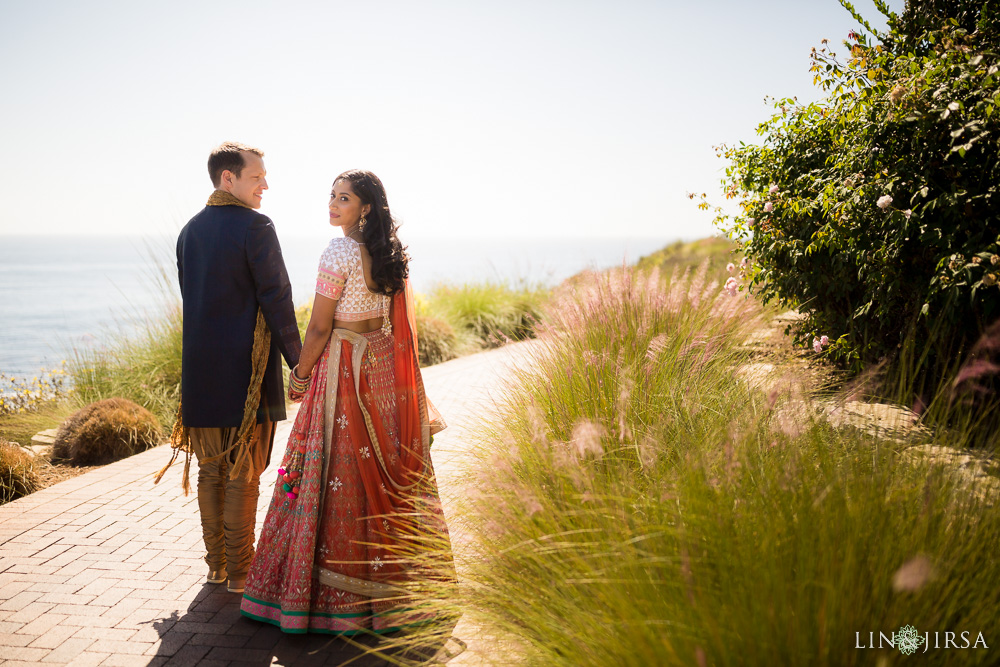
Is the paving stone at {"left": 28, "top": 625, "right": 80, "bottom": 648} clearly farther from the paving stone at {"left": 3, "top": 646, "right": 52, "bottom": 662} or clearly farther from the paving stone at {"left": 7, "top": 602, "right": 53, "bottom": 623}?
the paving stone at {"left": 7, "top": 602, "right": 53, "bottom": 623}

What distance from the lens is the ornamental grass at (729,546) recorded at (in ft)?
5.53

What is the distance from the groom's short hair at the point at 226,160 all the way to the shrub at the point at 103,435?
13.7 ft

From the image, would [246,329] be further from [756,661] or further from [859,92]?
[859,92]

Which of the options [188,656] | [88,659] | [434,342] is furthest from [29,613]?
[434,342]

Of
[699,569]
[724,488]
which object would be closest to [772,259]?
[724,488]

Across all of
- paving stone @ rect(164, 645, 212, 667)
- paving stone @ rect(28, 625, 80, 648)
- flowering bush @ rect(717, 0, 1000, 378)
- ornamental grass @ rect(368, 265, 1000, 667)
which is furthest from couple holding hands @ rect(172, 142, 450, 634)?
flowering bush @ rect(717, 0, 1000, 378)

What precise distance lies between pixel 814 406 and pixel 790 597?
1.55 meters

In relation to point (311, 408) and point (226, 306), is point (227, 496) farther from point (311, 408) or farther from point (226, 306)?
point (226, 306)

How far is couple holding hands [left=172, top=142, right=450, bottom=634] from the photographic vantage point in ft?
10.9

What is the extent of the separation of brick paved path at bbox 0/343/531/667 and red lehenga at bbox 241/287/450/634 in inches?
6.3

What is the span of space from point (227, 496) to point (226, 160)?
200 centimetres

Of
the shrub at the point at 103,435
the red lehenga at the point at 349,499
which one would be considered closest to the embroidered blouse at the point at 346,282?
the red lehenga at the point at 349,499

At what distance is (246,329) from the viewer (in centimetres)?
366

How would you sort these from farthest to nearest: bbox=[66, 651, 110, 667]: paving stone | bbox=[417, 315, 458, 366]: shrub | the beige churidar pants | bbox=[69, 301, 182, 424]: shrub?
1. bbox=[417, 315, 458, 366]: shrub
2. bbox=[69, 301, 182, 424]: shrub
3. the beige churidar pants
4. bbox=[66, 651, 110, 667]: paving stone
